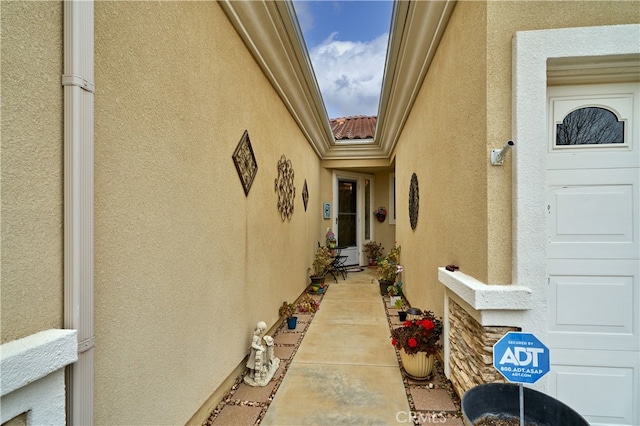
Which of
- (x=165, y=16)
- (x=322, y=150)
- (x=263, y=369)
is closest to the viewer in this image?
(x=165, y=16)

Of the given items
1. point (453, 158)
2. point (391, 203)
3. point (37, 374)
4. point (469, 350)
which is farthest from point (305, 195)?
point (37, 374)

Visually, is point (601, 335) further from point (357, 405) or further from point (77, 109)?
point (77, 109)

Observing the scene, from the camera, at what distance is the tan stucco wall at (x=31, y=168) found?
2.81ft

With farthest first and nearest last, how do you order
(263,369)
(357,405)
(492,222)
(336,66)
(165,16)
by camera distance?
1. (336,66)
2. (263,369)
3. (357,405)
4. (492,222)
5. (165,16)

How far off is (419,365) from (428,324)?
0.33 m

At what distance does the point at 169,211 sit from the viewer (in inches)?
63.2

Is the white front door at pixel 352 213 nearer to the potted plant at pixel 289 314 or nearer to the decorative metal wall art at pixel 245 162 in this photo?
the potted plant at pixel 289 314

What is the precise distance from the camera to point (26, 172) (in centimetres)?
91

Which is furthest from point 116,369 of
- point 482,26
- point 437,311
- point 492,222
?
point 482,26

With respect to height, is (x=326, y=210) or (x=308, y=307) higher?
(x=326, y=210)

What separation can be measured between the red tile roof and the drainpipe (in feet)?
19.7

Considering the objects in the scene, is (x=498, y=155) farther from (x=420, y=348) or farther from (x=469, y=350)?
(x=420, y=348)

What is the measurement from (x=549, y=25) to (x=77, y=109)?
2381 mm

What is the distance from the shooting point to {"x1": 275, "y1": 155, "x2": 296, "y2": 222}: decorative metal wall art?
371 cm
